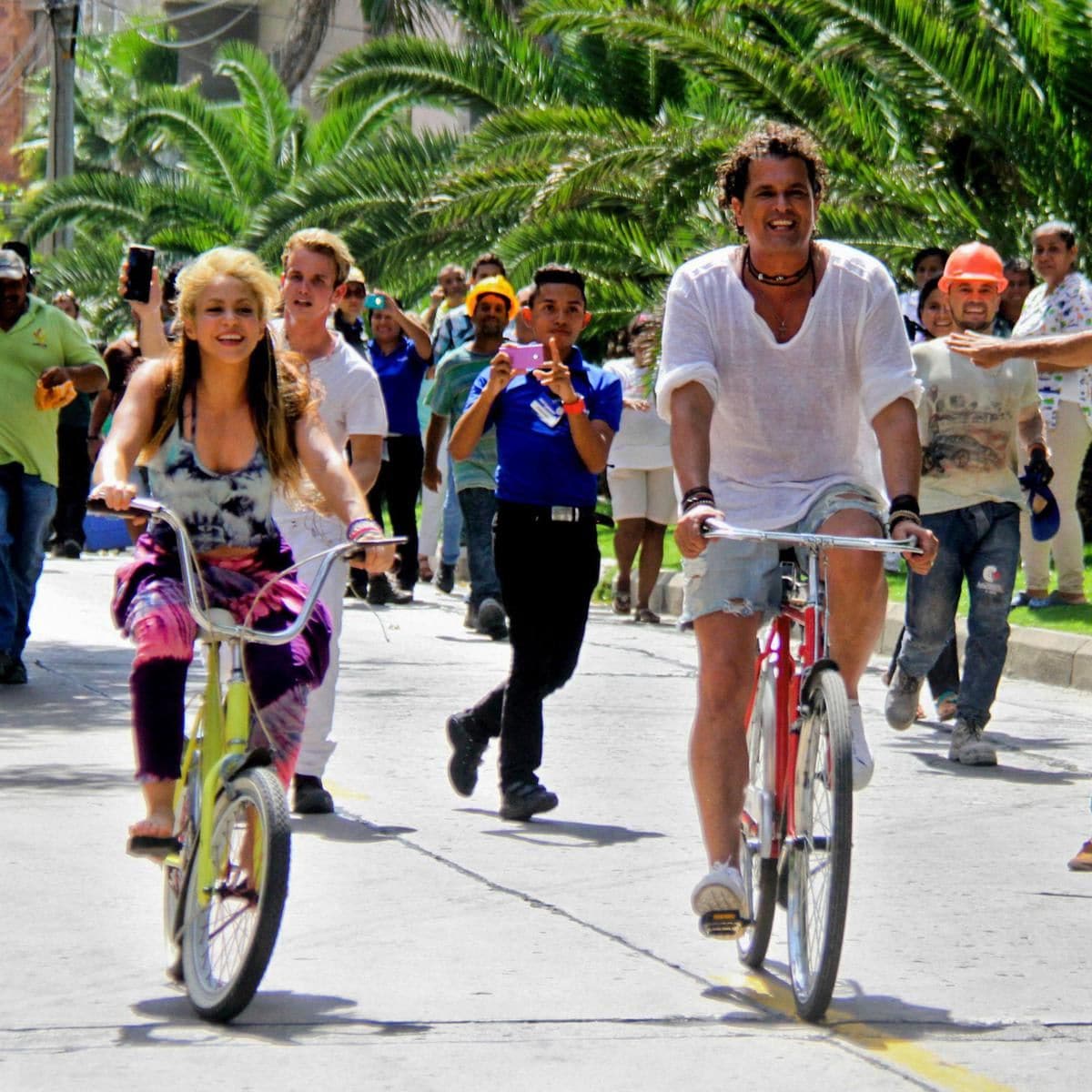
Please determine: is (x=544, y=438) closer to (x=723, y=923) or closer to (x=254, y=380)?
(x=254, y=380)

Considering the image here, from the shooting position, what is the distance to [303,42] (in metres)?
40.3

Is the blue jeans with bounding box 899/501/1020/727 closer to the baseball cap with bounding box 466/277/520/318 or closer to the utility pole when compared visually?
the baseball cap with bounding box 466/277/520/318

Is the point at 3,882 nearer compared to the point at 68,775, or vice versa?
the point at 3,882

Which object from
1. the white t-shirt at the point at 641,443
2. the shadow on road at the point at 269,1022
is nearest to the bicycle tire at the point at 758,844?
the shadow on road at the point at 269,1022

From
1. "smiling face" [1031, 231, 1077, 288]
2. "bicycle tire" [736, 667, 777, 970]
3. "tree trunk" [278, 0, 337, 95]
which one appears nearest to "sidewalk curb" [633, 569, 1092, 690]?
"smiling face" [1031, 231, 1077, 288]

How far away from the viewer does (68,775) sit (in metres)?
8.23

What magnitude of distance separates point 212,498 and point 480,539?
7828 millimetres

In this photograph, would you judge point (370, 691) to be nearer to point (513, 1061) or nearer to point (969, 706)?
point (969, 706)

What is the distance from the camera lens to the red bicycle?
15.8 feet

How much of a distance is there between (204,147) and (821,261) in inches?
1166

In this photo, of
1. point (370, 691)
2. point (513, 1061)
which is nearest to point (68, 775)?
point (370, 691)

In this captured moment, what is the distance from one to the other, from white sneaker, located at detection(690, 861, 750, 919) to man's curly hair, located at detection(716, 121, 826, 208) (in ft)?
5.25


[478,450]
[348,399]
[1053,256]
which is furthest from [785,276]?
[478,450]

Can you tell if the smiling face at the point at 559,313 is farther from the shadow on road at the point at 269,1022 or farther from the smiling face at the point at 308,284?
the shadow on road at the point at 269,1022
